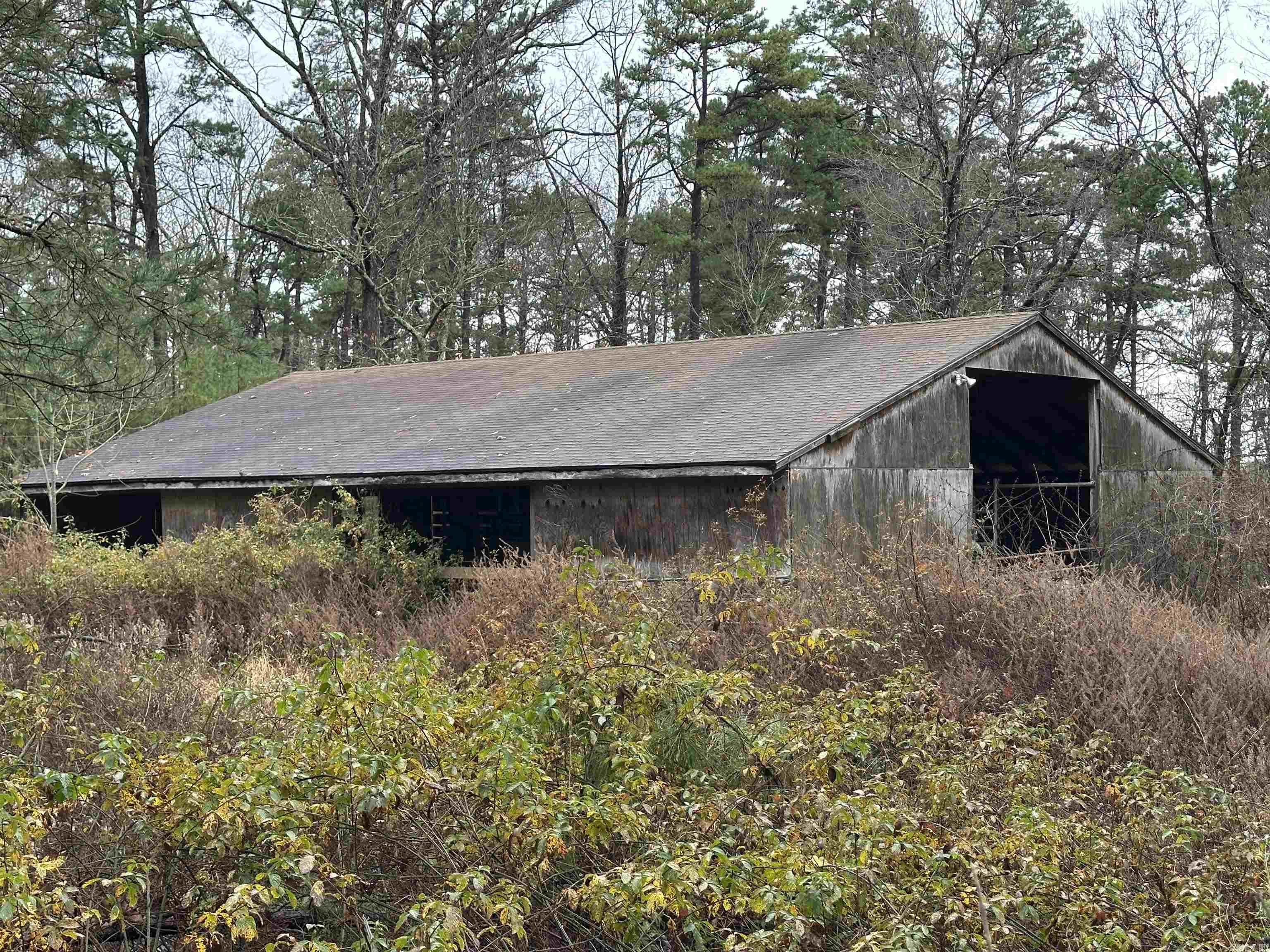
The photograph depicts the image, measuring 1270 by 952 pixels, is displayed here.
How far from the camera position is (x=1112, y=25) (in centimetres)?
2167

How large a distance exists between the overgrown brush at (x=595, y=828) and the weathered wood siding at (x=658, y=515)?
6330mm

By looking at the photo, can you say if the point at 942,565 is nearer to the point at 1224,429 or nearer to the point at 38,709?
the point at 38,709

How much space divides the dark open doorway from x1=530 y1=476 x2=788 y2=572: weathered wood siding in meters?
5.19

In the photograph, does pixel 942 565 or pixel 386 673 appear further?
pixel 942 565

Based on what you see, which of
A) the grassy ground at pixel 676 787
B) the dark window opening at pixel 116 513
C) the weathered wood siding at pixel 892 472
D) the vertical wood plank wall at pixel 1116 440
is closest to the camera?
the grassy ground at pixel 676 787

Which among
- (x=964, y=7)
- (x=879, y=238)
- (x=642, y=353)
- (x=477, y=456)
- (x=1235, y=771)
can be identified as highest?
(x=964, y=7)

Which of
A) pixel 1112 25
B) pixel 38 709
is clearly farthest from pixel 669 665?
pixel 1112 25

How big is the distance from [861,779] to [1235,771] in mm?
2501

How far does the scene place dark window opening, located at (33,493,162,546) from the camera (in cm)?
2177

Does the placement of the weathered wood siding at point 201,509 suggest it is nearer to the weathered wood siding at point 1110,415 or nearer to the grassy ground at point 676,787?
the grassy ground at point 676,787

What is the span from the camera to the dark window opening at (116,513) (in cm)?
2177

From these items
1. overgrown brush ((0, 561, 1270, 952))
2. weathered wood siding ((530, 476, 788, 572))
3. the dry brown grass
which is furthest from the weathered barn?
overgrown brush ((0, 561, 1270, 952))

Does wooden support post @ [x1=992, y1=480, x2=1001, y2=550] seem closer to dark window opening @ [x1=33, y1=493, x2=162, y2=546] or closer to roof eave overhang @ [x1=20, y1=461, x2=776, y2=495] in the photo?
roof eave overhang @ [x1=20, y1=461, x2=776, y2=495]

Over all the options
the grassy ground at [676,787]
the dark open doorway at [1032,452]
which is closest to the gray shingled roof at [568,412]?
the dark open doorway at [1032,452]
